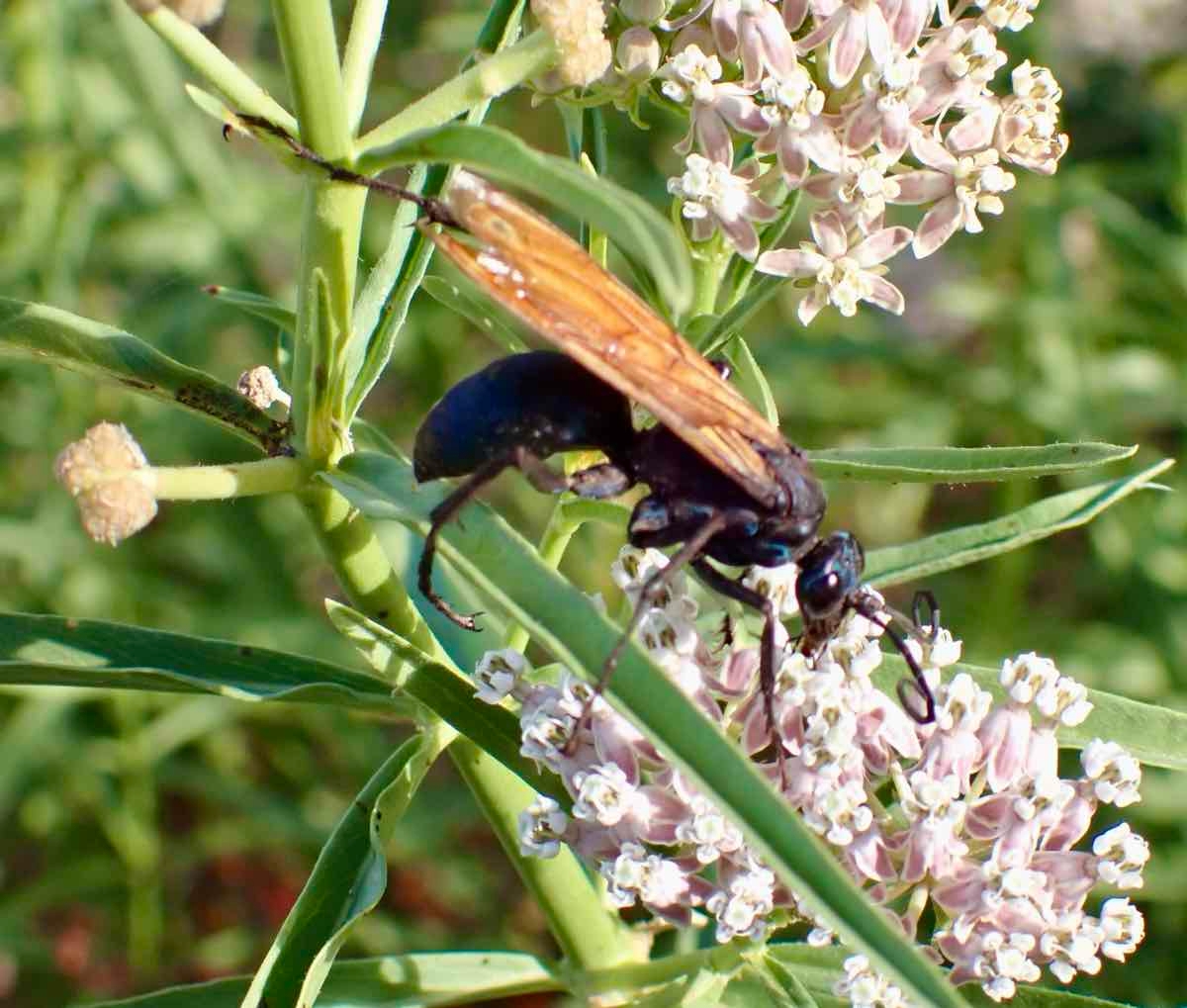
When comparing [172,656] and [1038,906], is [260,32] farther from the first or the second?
[1038,906]

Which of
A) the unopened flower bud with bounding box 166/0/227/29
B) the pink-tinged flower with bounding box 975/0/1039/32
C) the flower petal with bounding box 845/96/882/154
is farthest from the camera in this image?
the pink-tinged flower with bounding box 975/0/1039/32

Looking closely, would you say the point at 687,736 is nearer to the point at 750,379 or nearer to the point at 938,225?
the point at 750,379

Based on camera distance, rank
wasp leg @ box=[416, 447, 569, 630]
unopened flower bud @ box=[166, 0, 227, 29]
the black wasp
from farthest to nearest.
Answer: the black wasp → wasp leg @ box=[416, 447, 569, 630] → unopened flower bud @ box=[166, 0, 227, 29]

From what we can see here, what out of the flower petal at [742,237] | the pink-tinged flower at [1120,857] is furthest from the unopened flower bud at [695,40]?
the pink-tinged flower at [1120,857]

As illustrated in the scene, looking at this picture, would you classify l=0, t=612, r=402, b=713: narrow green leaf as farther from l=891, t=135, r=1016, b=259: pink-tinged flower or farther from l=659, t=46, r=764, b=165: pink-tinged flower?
l=891, t=135, r=1016, b=259: pink-tinged flower

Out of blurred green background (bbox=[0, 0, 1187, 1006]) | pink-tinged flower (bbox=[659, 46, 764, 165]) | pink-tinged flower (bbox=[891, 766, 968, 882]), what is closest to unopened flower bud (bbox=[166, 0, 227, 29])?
pink-tinged flower (bbox=[659, 46, 764, 165])

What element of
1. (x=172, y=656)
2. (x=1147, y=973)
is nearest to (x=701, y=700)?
(x=172, y=656)
